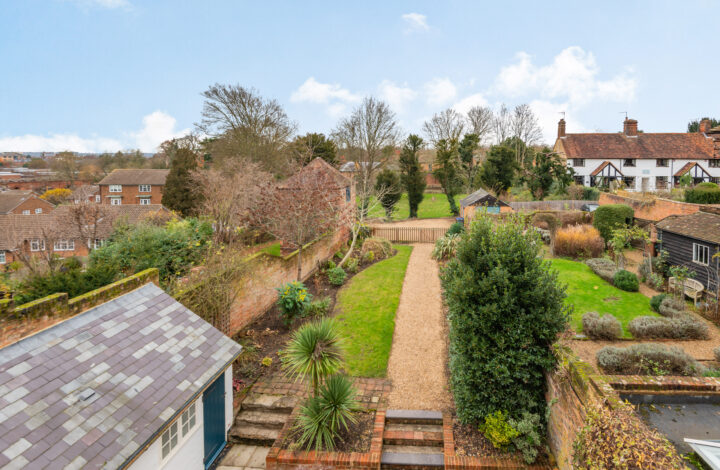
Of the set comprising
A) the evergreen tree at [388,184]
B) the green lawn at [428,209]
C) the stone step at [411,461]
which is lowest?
the stone step at [411,461]

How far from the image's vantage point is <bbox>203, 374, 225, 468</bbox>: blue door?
21.0 feet

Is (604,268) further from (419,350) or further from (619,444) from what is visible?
(619,444)

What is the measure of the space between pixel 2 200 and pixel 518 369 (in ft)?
198

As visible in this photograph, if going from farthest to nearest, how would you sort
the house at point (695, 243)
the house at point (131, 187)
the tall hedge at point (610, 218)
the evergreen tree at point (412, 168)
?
the house at point (131, 187) < the evergreen tree at point (412, 168) < the tall hedge at point (610, 218) < the house at point (695, 243)

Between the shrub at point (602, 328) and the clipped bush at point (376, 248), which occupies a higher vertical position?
the clipped bush at point (376, 248)

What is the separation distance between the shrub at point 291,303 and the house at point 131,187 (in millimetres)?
46100

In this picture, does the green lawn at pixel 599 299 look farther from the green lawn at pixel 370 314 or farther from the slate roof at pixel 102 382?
the slate roof at pixel 102 382

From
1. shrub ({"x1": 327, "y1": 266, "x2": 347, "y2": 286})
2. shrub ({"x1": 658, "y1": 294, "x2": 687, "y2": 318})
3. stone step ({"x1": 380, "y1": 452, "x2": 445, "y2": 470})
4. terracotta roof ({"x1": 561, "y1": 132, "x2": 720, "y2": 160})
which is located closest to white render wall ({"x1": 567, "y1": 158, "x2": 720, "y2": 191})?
terracotta roof ({"x1": 561, "y1": 132, "x2": 720, "y2": 160})

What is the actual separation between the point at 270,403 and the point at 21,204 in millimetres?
53300

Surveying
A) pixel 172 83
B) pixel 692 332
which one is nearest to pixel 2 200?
pixel 172 83

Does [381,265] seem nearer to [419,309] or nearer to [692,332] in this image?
[419,309]

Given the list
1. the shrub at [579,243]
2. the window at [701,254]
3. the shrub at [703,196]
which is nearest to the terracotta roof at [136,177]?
the shrub at [579,243]

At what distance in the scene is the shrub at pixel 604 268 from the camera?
14.4 metres

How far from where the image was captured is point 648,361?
7.91m
